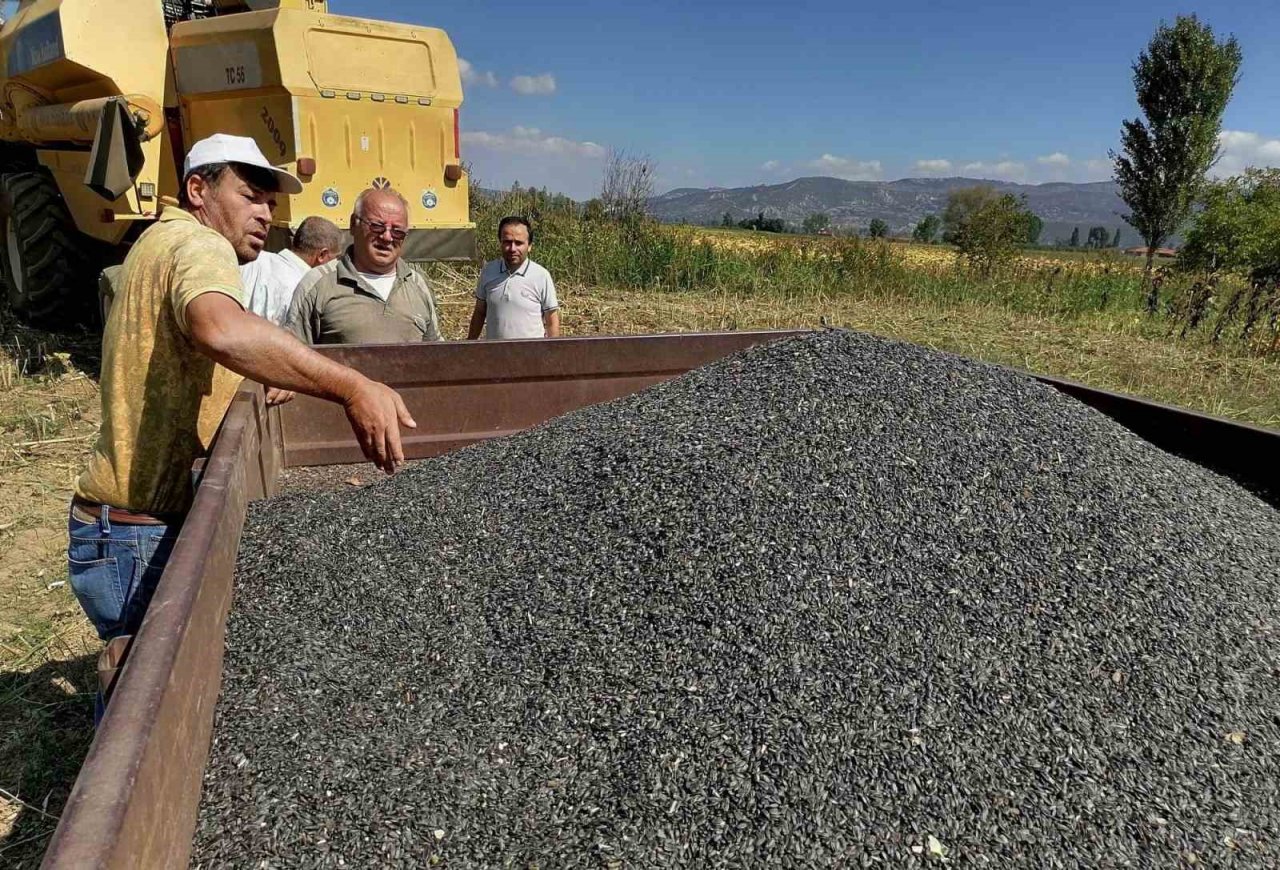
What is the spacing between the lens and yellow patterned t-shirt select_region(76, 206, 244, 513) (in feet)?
5.42

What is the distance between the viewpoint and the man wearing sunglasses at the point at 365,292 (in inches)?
124

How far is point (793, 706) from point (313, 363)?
43.3 inches

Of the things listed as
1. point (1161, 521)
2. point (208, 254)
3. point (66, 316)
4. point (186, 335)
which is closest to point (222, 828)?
point (186, 335)

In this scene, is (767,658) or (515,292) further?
(515,292)

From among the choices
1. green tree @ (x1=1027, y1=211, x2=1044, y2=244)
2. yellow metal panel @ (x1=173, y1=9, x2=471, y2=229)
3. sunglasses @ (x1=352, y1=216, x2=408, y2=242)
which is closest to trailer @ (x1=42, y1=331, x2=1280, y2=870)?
sunglasses @ (x1=352, y1=216, x2=408, y2=242)

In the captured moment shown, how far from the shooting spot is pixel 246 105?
189 inches

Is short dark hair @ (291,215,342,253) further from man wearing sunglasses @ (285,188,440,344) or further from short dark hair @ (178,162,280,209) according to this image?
short dark hair @ (178,162,280,209)

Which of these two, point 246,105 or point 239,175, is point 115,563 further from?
point 246,105

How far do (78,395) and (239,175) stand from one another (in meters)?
4.14

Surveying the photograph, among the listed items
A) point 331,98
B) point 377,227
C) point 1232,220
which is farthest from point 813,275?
point 1232,220

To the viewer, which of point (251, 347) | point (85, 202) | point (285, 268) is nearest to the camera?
point (251, 347)

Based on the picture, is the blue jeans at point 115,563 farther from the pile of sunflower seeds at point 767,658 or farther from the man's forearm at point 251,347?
the man's forearm at point 251,347

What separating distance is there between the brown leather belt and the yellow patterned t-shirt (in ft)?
0.06

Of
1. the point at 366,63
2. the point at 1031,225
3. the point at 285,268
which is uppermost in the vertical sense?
the point at 366,63
